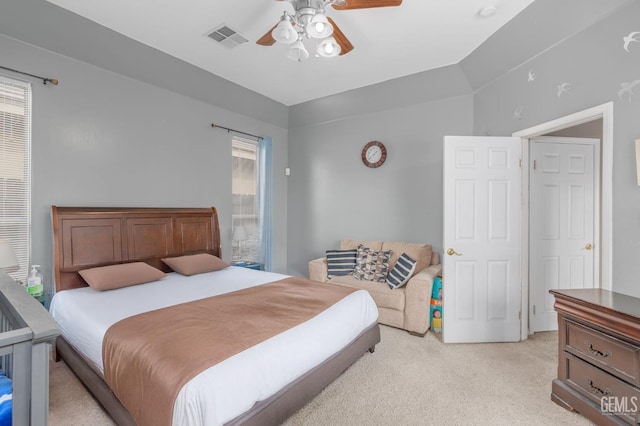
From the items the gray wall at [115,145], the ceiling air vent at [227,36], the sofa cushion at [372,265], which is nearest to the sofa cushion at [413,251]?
the sofa cushion at [372,265]

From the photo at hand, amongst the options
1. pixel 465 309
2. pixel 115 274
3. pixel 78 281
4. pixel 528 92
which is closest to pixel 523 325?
pixel 465 309

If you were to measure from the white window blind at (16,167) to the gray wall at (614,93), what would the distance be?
459 cm

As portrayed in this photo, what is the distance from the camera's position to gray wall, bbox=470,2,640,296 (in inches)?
80.9

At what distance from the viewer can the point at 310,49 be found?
3.33 meters

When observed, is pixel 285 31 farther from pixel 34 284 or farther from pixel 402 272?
pixel 34 284

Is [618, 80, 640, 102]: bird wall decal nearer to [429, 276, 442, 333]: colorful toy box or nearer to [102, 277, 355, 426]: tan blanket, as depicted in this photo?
[429, 276, 442, 333]: colorful toy box

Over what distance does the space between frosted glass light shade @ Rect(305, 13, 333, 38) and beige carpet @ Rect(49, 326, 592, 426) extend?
250cm

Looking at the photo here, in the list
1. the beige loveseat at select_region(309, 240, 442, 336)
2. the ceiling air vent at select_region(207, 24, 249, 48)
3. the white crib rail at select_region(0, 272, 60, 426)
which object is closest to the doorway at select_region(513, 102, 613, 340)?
the beige loveseat at select_region(309, 240, 442, 336)

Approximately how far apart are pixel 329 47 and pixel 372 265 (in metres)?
2.64

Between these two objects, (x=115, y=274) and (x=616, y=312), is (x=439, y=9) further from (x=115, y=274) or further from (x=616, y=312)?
(x=115, y=274)

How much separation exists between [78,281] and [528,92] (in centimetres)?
473

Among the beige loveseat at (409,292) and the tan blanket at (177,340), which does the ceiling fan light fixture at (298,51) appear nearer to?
the tan blanket at (177,340)

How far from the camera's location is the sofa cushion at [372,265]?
3.87 m

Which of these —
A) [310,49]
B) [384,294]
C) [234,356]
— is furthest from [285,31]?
[384,294]
